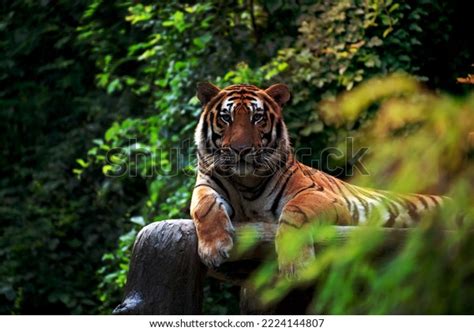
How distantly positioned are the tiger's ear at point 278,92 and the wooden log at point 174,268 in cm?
80

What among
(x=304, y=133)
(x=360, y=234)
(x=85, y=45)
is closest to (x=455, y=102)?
(x=360, y=234)

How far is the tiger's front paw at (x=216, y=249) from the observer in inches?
139

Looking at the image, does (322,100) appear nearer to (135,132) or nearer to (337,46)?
(337,46)

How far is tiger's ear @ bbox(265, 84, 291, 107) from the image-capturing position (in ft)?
→ 14.0

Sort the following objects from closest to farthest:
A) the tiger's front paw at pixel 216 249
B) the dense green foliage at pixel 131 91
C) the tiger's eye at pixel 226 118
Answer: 1. the tiger's front paw at pixel 216 249
2. the tiger's eye at pixel 226 118
3. the dense green foliage at pixel 131 91

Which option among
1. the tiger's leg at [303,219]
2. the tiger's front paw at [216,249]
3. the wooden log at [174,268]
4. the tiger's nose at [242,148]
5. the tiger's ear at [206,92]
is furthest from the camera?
the tiger's ear at [206,92]

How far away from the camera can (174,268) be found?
3.70 metres

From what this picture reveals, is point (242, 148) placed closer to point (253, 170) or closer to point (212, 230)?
point (253, 170)

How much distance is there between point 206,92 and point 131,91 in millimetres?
4604

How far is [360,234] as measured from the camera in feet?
5.18

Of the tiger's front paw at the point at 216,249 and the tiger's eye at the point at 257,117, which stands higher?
the tiger's eye at the point at 257,117

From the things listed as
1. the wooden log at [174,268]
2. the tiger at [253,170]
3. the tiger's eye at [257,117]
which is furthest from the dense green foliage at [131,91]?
the wooden log at [174,268]

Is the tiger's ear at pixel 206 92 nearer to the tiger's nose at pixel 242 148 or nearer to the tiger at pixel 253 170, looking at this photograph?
the tiger at pixel 253 170
